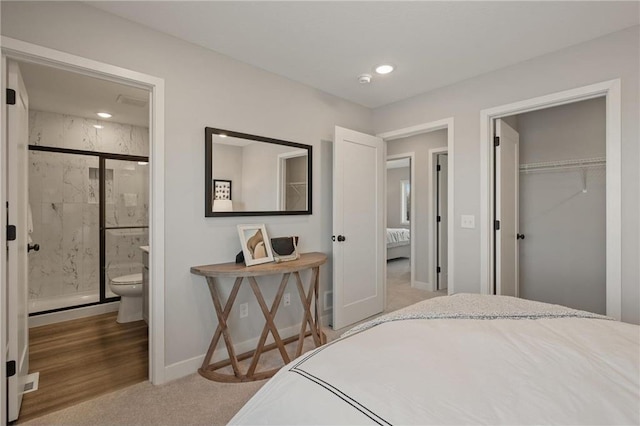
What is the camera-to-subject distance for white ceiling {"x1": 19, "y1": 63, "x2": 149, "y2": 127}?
106 inches

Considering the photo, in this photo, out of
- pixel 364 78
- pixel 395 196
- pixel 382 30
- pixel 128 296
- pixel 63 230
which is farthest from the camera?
pixel 395 196

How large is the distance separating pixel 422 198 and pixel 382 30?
3.07 m

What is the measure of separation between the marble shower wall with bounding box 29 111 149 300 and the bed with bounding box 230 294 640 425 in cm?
399

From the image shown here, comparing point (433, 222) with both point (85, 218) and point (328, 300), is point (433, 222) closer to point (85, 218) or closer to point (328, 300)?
point (328, 300)

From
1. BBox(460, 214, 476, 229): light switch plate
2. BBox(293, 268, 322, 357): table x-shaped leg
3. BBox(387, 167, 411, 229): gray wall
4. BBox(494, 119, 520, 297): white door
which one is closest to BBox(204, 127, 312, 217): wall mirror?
BBox(293, 268, 322, 357): table x-shaped leg

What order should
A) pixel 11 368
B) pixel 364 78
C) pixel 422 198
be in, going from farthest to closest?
1. pixel 422 198
2. pixel 364 78
3. pixel 11 368

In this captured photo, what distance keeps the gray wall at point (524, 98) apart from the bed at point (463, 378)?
1.21 metres

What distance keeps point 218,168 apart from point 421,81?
79.1 inches

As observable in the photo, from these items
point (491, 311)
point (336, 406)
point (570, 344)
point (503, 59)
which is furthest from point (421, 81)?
point (336, 406)

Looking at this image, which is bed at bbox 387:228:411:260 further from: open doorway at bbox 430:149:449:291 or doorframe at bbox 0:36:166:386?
doorframe at bbox 0:36:166:386

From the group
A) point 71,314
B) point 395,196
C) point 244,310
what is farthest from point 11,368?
point 395,196

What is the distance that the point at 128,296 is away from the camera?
3.41m

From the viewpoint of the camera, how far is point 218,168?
248 cm

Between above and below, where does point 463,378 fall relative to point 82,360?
above
